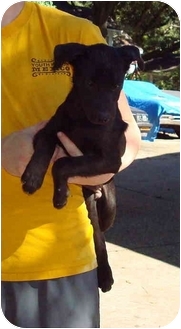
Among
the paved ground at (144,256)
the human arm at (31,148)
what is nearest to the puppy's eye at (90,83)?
the human arm at (31,148)

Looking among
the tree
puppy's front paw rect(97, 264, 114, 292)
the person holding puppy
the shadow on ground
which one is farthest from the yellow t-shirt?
the tree

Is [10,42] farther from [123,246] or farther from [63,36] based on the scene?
[123,246]

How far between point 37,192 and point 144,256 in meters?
4.55

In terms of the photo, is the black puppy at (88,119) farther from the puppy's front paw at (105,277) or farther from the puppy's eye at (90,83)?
the puppy's front paw at (105,277)

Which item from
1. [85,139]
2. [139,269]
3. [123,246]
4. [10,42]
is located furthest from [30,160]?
[123,246]

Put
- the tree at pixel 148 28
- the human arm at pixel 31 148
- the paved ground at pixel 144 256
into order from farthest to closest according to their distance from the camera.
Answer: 1. the tree at pixel 148 28
2. the paved ground at pixel 144 256
3. the human arm at pixel 31 148

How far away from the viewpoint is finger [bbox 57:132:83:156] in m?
2.26

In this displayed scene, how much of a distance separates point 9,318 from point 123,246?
16.0 feet

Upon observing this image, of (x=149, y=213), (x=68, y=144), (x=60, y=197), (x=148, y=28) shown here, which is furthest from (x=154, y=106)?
(x=60, y=197)

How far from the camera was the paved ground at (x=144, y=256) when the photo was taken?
5.14m

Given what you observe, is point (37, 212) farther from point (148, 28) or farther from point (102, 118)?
point (148, 28)

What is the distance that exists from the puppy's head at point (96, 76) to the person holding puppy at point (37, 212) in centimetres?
7

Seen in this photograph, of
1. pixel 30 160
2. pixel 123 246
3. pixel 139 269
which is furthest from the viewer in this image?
pixel 123 246

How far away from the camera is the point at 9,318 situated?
2260 mm
